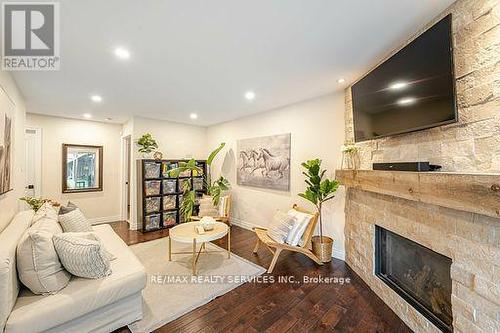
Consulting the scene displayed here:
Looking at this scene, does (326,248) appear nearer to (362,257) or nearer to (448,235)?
(362,257)

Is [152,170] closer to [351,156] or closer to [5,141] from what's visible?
[5,141]

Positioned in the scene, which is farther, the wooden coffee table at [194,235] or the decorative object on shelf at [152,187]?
the decorative object on shelf at [152,187]

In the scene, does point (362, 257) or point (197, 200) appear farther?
point (197, 200)

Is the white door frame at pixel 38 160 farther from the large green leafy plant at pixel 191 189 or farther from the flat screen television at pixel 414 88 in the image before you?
the flat screen television at pixel 414 88

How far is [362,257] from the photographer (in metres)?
2.48

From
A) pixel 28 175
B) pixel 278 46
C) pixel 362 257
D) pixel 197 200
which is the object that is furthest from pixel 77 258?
pixel 28 175

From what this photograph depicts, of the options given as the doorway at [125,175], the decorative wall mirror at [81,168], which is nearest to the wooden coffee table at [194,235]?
the doorway at [125,175]

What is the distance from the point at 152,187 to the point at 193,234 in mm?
2113

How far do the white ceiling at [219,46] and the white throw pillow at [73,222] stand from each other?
162cm

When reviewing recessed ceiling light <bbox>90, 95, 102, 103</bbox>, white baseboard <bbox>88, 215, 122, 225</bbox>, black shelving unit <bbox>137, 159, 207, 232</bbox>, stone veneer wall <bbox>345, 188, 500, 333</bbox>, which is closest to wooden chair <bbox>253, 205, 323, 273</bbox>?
stone veneer wall <bbox>345, 188, 500, 333</bbox>

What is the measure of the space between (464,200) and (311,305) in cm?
158

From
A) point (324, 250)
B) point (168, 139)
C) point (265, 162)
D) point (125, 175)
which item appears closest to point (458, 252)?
point (324, 250)

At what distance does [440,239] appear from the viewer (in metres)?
1.49

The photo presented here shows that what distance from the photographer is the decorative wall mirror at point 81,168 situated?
4441 mm
